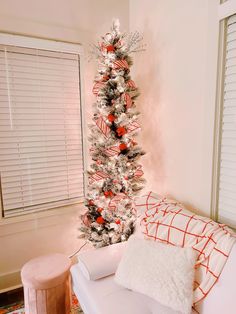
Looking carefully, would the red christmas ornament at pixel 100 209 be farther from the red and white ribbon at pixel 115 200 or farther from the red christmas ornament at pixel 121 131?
the red christmas ornament at pixel 121 131

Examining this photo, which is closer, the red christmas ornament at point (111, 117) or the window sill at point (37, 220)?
the red christmas ornament at point (111, 117)

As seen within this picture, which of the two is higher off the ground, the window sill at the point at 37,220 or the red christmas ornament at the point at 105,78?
the red christmas ornament at the point at 105,78

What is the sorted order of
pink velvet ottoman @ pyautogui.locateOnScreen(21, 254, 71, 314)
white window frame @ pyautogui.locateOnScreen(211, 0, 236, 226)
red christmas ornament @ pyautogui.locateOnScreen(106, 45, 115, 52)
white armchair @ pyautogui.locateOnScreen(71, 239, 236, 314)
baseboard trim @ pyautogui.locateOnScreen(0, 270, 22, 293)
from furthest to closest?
baseboard trim @ pyautogui.locateOnScreen(0, 270, 22, 293)
red christmas ornament @ pyautogui.locateOnScreen(106, 45, 115, 52)
pink velvet ottoman @ pyautogui.locateOnScreen(21, 254, 71, 314)
white window frame @ pyautogui.locateOnScreen(211, 0, 236, 226)
white armchair @ pyautogui.locateOnScreen(71, 239, 236, 314)

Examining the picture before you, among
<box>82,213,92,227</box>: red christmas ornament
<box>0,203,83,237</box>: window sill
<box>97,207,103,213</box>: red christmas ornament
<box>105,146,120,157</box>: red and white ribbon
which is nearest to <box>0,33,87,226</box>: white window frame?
<box>0,203,83,237</box>: window sill

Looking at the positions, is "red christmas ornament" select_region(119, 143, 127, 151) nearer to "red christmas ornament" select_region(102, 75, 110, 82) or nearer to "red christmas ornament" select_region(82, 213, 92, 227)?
"red christmas ornament" select_region(102, 75, 110, 82)

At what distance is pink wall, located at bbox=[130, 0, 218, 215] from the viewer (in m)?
1.60

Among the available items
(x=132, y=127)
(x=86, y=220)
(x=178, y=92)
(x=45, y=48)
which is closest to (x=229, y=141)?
(x=178, y=92)

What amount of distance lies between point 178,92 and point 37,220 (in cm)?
172

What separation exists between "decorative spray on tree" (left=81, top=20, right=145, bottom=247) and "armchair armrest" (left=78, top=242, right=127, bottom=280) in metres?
0.29

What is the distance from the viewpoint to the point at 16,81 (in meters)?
1.97

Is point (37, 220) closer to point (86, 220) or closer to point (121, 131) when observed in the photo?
point (86, 220)

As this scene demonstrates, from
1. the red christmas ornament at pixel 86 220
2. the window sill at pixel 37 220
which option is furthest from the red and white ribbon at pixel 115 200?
the window sill at pixel 37 220

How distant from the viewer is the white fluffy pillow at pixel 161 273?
1220mm

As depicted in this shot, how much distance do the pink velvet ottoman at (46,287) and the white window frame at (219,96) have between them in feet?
3.88
